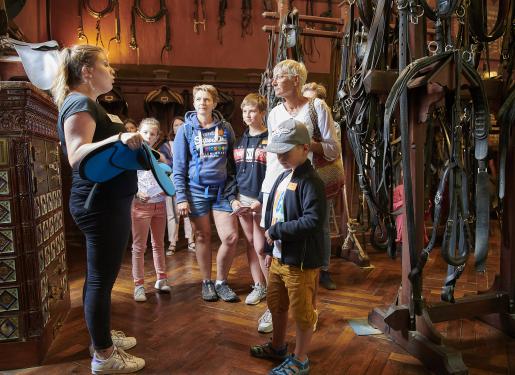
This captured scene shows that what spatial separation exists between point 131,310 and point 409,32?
2310 millimetres

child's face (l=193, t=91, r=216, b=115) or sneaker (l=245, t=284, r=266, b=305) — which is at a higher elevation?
child's face (l=193, t=91, r=216, b=115)

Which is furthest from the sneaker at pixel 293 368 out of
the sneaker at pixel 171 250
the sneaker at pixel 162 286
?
the sneaker at pixel 171 250

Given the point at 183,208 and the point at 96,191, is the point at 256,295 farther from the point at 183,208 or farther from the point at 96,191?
the point at 96,191

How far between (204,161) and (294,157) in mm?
1157

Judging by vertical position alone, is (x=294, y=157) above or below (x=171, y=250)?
above

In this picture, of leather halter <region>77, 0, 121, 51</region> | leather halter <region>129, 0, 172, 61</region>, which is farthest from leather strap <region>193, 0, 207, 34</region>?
leather halter <region>77, 0, 121, 51</region>

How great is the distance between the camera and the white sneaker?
2.88m

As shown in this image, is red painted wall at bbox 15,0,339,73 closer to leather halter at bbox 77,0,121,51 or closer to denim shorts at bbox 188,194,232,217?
leather halter at bbox 77,0,121,51

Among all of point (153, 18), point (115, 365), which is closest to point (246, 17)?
point (153, 18)

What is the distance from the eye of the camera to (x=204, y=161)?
282 cm

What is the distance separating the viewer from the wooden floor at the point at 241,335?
198 cm

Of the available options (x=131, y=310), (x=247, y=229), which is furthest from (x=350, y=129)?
(x=131, y=310)

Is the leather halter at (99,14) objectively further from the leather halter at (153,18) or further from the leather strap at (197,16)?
the leather strap at (197,16)

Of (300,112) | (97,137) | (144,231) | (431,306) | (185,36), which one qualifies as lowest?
(431,306)
